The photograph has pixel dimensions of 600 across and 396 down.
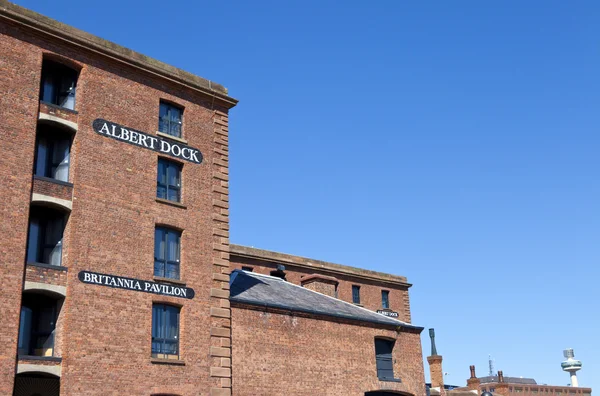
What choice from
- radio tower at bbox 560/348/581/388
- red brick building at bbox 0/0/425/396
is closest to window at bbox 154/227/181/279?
red brick building at bbox 0/0/425/396

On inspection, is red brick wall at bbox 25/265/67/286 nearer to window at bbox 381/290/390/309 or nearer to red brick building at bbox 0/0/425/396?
red brick building at bbox 0/0/425/396

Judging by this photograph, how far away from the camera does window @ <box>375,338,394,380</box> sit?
31.2 metres

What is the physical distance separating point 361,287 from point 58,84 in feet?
97.0

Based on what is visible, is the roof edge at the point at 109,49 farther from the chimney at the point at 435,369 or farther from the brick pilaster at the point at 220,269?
the chimney at the point at 435,369

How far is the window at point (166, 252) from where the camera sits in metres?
24.5

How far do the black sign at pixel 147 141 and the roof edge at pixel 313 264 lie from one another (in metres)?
14.9

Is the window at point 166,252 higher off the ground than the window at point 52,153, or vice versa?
the window at point 52,153

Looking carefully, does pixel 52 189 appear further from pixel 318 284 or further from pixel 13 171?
pixel 318 284

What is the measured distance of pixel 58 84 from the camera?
2394cm

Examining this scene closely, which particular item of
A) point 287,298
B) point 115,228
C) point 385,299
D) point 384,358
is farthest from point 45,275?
point 385,299

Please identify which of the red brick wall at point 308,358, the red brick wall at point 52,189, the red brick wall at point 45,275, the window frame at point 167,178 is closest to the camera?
the red brick wall at point 45,275

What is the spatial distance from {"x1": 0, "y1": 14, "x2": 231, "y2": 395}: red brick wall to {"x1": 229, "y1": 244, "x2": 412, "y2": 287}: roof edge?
1487cm

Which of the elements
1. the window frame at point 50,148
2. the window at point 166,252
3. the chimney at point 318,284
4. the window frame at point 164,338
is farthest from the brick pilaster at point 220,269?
the chimney at point 318,284

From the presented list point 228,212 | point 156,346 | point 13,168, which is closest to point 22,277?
point 13,168
